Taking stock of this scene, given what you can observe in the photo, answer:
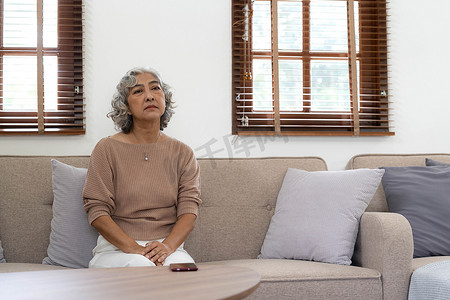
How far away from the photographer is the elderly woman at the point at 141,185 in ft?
7.27

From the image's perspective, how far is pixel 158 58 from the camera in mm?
3018

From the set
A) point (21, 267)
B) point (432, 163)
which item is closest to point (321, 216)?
point (432, 163)

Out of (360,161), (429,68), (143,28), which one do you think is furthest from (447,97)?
(143,28)

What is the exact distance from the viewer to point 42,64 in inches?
115

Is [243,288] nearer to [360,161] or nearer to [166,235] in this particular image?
[166,235]

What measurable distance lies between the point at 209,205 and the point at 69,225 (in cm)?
69

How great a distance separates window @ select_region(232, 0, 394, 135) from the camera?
3100 millimetres

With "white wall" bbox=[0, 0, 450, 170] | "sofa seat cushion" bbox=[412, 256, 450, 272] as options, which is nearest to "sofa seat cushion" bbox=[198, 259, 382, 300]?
"sofa seat cushion" bbox=[412, 256, 450, 272]

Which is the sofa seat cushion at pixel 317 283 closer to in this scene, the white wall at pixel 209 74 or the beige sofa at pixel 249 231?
the beige sofa at pixel 249 231

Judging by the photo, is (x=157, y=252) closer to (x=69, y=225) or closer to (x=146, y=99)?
(x=69, y=225)

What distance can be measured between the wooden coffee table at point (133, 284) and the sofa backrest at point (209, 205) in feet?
2.98

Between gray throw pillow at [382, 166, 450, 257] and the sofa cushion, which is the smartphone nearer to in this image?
the sofa cushion

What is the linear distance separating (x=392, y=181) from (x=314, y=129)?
620 mm

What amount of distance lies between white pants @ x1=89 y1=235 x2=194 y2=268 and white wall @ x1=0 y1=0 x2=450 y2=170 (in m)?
0.83
